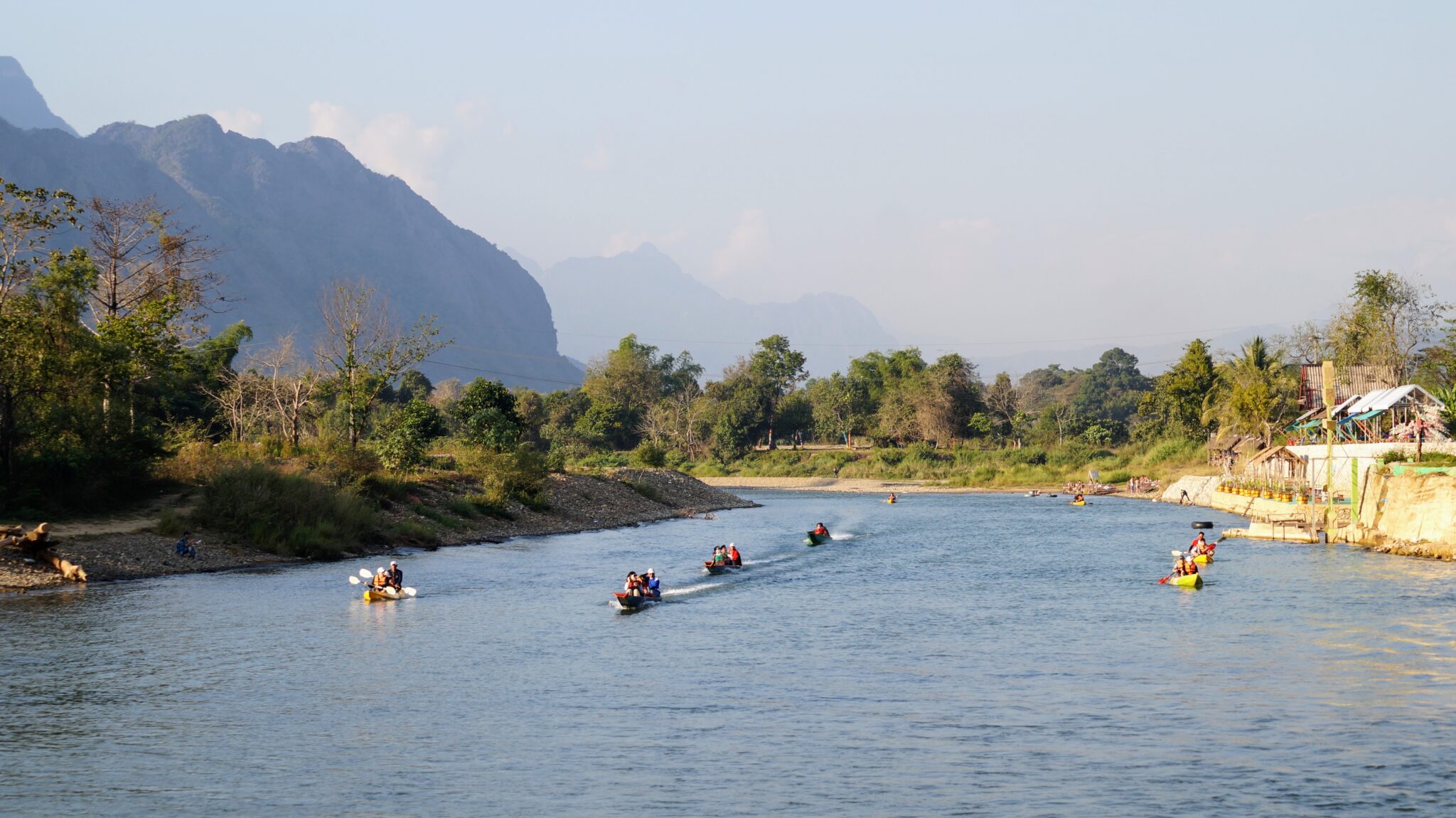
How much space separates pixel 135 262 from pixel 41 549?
30765mm

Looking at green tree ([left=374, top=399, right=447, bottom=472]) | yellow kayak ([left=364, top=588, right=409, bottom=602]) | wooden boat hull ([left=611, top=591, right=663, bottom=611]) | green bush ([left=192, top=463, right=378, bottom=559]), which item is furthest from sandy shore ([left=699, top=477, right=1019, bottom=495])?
yellow kayak ([left=364, top=588, right=409, bottom=602])

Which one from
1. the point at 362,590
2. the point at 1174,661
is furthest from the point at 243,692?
the point at 1174,661

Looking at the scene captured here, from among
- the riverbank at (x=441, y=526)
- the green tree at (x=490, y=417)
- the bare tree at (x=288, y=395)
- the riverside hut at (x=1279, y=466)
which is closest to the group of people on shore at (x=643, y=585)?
the riverbank at (x=441, y=526)

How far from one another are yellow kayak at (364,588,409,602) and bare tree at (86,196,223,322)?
26144 mm

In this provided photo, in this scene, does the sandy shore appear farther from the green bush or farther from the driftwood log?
the driftwood log

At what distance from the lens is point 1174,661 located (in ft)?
89.6

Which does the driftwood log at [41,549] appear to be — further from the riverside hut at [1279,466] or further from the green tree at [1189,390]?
the green tree at [1189,390]

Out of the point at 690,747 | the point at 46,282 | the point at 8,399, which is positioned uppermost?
the point at 46,282

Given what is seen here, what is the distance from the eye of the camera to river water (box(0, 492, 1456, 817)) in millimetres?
17453

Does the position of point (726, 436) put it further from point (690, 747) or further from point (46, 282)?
point (690, 747)

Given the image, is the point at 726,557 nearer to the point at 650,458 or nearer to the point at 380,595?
the point at 380,595

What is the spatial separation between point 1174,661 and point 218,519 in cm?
3582

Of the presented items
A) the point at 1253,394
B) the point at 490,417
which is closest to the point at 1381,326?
the point at 1253,394

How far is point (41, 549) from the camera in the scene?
3659 centimetres
